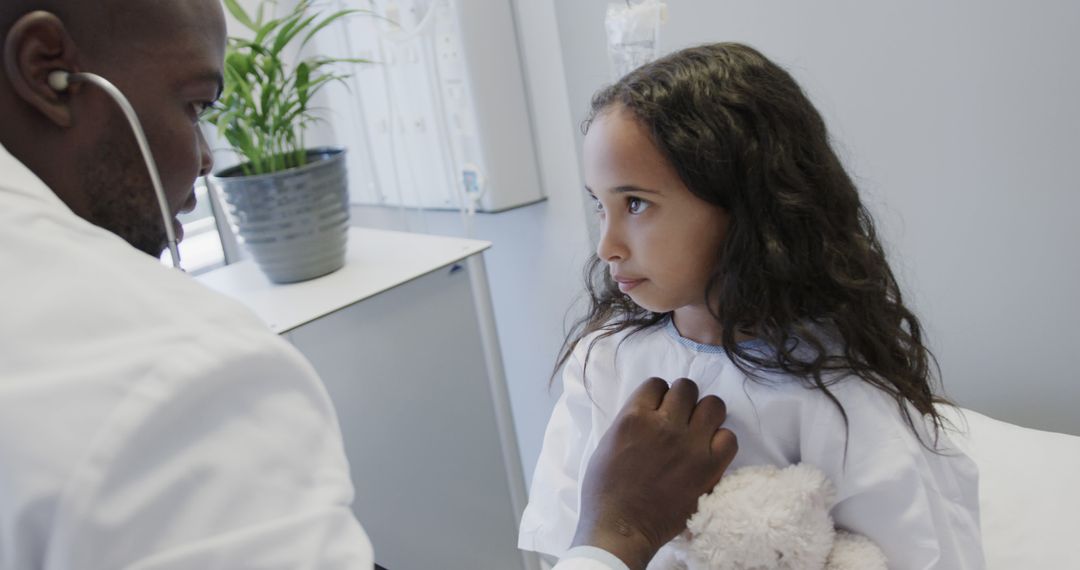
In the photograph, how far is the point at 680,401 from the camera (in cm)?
83

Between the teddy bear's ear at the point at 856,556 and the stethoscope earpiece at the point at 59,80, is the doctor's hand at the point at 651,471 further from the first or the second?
the stethoscope earpiece at the point at 59,80

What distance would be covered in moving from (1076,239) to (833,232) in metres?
0.48

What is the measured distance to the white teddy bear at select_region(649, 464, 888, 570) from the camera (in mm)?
768

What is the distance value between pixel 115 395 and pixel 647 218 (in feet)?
1.79

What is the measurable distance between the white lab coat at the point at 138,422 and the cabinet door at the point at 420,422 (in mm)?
881

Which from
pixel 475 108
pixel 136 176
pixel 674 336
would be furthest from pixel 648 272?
pixel 475 108

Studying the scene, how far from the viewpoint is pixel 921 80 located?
1153mm

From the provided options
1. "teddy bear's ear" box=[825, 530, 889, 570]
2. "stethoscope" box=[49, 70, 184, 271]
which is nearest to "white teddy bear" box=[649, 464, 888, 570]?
"teddy bear's ear" box=[825, 530, 889, 570]

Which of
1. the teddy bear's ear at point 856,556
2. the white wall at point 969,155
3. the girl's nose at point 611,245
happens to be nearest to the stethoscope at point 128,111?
the girl's nose at point 611,245

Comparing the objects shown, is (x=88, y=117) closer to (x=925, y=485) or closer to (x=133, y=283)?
(x=133, y=283)

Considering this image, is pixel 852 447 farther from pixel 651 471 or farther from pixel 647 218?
pixel 647 218

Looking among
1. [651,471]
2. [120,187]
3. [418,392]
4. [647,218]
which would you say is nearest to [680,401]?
[651,471]

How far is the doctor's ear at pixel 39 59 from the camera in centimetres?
53

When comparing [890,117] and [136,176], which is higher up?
[136,176]
